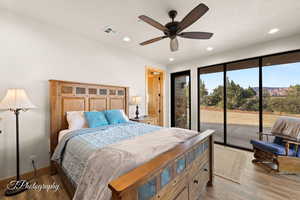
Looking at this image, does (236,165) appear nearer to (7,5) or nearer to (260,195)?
(260,195)

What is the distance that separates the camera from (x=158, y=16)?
2.19 meters

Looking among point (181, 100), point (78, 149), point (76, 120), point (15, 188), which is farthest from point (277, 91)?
point (15, 188)

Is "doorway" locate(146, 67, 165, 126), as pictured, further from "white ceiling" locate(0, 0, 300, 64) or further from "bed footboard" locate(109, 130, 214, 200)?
"bed footboard" locate(109, 130, 214, 200)

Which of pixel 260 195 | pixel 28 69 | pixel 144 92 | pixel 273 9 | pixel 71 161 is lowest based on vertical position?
pixel 260 195

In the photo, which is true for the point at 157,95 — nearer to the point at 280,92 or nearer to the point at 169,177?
the point at 280,92

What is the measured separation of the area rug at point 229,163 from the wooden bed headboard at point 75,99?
8.77 ft

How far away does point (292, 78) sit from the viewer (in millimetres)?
2951

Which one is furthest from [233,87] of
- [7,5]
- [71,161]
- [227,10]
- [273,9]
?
[7,5]

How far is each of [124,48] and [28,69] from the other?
2182 mm

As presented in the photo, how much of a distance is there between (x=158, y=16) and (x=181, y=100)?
3421 millimetres

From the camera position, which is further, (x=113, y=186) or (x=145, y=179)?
(x=145, y=179)

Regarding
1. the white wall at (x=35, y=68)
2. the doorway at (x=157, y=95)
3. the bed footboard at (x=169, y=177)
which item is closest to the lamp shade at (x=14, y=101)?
the white wall at (x=35, y=68)

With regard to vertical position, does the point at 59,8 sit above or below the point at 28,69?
above

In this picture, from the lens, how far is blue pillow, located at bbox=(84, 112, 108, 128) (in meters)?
2.44
